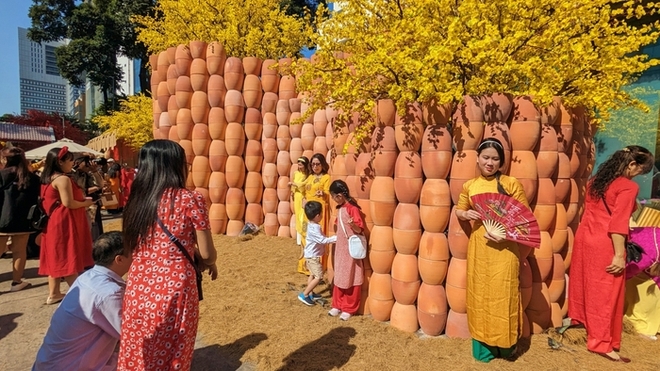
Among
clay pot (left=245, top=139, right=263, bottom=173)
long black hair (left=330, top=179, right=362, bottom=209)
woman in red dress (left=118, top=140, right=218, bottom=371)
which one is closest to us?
woman in red dress (left=118, top=140, right=218, bottom=371)

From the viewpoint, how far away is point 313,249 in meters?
3.79

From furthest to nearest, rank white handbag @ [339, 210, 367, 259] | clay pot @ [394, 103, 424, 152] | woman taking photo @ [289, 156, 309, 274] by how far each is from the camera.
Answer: woman taking photo @ [289, 156, 309, 274], white handbag @ [339, 210, 367, 259], clay pot @ [394, 103, 424, 152]

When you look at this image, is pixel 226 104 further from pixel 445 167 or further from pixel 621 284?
pixel 621 284

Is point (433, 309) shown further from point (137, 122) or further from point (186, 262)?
point (137, 122)

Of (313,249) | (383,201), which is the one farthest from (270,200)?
(383,201)

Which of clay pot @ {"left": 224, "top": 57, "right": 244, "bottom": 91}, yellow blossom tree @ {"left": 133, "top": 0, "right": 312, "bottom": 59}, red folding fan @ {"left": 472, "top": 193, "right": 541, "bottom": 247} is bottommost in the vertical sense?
red folding fan @ {"left": 472, "top": 193, "right": 541, "bottom": 247}

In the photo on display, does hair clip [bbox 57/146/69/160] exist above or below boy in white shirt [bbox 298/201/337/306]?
above

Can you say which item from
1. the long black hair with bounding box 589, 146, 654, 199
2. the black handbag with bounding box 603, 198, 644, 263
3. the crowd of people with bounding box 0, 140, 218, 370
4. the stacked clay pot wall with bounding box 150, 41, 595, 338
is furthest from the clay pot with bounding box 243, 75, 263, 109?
the black handbag with bounding box 603, 198, 644, 263

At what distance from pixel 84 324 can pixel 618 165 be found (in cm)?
375

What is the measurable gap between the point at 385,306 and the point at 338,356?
68 cm

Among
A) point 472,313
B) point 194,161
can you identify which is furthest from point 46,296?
point 472,313

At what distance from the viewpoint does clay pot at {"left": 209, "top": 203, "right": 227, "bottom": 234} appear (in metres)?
6.89

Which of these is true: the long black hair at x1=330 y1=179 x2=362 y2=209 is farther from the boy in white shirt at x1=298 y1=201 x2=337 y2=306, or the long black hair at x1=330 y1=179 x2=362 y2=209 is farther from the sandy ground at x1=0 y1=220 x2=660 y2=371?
the sandy ground at x1=0 y1=220 x2=660 y2=371

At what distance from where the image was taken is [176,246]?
1.71 m
